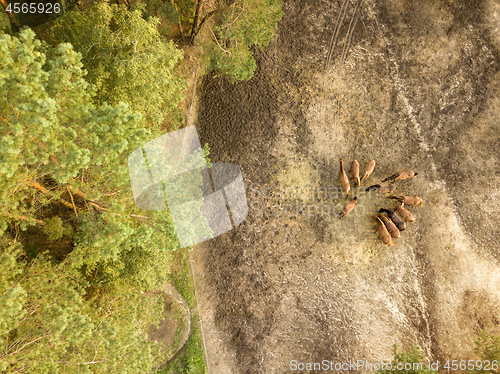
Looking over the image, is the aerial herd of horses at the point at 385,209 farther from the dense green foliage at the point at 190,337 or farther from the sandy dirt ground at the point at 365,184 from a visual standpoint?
the dense green foliage at the point at 190,337

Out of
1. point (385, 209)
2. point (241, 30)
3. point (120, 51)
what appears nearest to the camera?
point (120, 51)

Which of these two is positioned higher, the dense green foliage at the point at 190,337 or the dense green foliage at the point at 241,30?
the dense green foliage at the point at 241,30


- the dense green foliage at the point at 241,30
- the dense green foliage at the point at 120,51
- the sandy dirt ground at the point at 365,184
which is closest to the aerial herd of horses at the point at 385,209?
the sandy dirt ground at the point at 365,184

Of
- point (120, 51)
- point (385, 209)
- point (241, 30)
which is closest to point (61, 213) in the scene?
point (120, 51)

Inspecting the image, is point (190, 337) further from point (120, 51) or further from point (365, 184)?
point (120, 51)

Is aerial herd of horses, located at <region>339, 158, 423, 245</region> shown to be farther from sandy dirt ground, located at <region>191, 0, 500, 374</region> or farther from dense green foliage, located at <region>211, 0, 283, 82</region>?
dense green foliage, located at <region>211, 0, 283, 82</region>

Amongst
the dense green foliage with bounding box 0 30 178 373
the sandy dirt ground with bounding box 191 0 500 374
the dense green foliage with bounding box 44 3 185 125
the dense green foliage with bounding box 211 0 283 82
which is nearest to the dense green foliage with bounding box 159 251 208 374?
the sandy dirt ground with bounding box 191 0 500 374

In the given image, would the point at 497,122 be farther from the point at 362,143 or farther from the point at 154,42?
the point at 154,42
